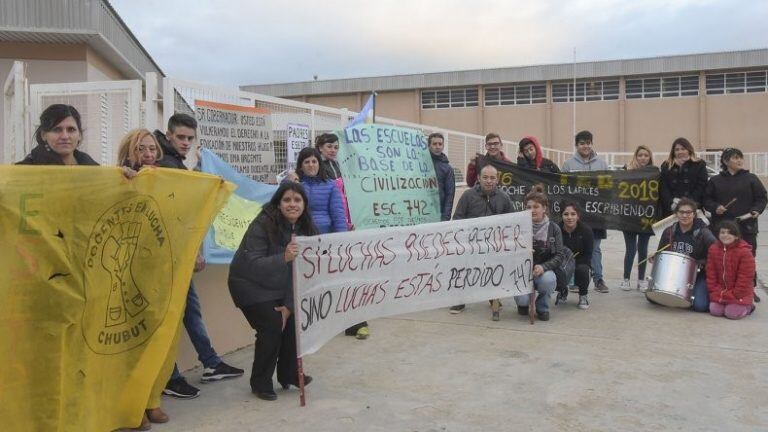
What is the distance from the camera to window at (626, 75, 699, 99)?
3428 centimetres

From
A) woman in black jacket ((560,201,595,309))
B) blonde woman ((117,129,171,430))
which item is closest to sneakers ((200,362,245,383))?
blonde woman ((117,129,171,430))

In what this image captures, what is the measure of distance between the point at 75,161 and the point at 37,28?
941cm

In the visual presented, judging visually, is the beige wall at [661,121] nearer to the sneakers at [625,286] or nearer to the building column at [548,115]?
the building column at [548,115]

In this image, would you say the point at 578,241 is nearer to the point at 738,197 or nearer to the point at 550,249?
the point at 550,249

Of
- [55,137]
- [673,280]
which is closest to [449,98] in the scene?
[673,280]

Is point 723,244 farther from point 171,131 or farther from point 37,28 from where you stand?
point 37,28

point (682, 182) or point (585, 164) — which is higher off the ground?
point (585, 164)

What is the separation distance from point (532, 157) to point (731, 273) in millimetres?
2766

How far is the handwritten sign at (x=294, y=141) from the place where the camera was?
6016 mm

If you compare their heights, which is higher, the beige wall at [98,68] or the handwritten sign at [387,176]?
the beige wall at [98,68]

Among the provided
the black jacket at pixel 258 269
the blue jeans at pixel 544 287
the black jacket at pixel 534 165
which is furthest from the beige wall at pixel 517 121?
the black jacket at pixel 258 269

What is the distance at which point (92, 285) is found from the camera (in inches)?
124

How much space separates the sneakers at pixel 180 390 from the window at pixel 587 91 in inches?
1359

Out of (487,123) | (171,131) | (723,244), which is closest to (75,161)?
(171,131)
